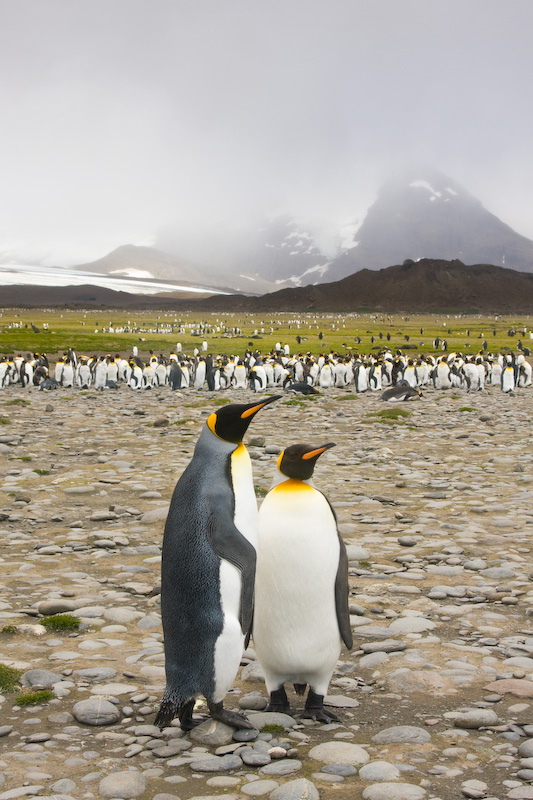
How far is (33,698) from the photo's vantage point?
3328mm

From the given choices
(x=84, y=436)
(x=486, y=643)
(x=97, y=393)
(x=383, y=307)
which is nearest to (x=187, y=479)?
(x=486, y=643)

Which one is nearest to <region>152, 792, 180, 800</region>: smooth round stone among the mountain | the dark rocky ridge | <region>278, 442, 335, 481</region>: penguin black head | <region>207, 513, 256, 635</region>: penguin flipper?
<region>207, 513, 256, 635</region>: penguin flipper

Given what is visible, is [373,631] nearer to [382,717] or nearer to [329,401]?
[382,717]

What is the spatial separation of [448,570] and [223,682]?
284cm

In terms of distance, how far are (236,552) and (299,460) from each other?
644mm

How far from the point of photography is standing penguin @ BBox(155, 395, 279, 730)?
10.5ft

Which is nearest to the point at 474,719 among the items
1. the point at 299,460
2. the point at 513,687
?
the point at 513,687

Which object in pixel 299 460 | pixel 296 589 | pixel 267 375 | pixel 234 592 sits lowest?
pixel 267 375

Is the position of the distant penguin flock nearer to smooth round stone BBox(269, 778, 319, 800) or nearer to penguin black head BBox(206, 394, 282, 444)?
penguin black head BBox(206, 394, 282, 444)

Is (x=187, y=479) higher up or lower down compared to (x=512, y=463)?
higher up

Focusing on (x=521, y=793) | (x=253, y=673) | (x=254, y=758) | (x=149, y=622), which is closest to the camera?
(x=521, y=793)

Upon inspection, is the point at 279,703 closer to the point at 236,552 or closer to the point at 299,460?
the point at 236,552

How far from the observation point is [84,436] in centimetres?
1305

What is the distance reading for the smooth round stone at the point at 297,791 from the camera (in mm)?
2512
